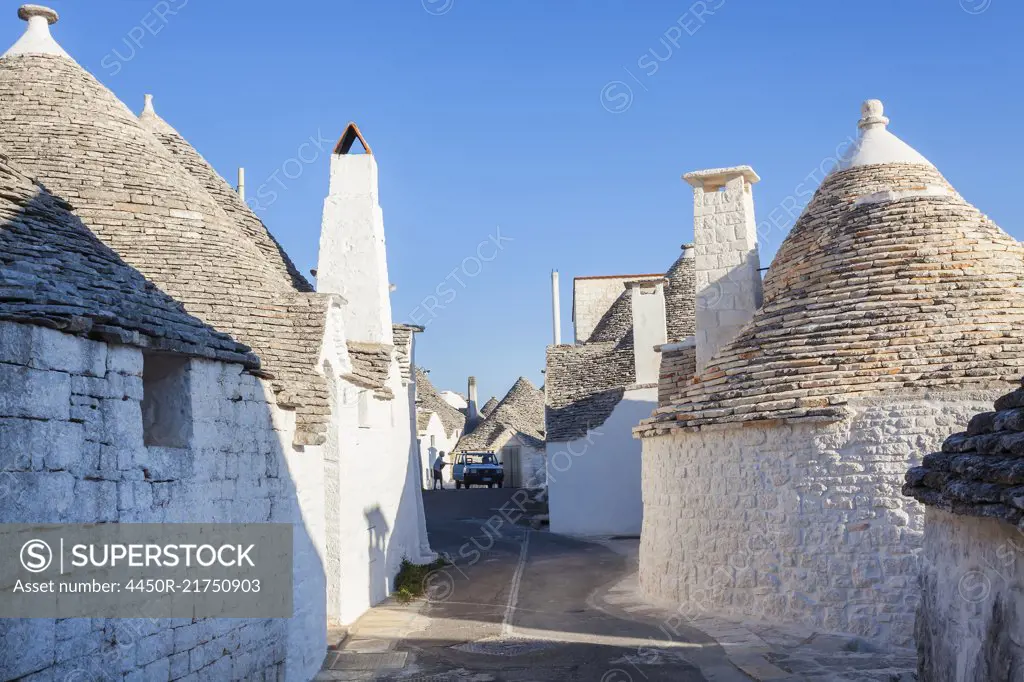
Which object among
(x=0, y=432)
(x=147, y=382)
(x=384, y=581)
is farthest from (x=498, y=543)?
(x=0, y=432)

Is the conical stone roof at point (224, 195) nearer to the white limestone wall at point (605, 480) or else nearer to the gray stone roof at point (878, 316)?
the gray stone roof at point (878, 316)

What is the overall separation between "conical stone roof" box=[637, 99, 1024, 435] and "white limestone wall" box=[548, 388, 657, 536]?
11.0 meters

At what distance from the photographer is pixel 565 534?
24.7 m

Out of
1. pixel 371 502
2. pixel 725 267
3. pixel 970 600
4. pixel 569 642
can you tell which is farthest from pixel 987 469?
pixel 725 267

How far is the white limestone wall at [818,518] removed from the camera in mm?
10570

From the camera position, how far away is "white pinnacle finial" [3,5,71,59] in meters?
12.1

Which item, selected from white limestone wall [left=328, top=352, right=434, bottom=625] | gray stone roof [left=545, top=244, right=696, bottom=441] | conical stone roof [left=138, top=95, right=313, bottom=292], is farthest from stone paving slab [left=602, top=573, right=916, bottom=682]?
gray stone roof [left=545, top=244, right=696, bottom=441]

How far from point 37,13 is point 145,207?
3563 mm

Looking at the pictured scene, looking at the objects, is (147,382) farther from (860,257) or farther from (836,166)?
(836,166)

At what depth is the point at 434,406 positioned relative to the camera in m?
46.3

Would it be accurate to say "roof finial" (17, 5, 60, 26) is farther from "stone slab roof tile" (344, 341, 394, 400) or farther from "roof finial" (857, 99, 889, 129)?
"roof finial" (857, 99, 889, 129)

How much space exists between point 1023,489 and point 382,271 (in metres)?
11.7

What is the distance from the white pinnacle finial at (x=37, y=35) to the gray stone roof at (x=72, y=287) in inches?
245

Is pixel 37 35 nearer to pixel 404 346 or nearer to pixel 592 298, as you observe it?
pixel 404 346
